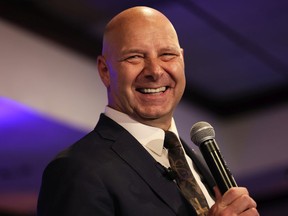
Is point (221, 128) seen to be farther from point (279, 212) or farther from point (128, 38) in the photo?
point (128, 38)

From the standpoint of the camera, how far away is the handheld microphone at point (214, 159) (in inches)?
Result: 63.2

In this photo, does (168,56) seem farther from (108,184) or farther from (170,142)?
(108,184)

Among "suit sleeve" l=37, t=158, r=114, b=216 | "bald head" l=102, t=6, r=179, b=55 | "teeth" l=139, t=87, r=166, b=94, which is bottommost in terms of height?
"suit sleeve" l=37, t=158, r=114, b=216

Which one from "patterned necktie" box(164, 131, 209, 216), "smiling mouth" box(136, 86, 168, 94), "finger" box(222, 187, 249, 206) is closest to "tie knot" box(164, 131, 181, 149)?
"patterned necktie" box(164, 131, 209, 216)

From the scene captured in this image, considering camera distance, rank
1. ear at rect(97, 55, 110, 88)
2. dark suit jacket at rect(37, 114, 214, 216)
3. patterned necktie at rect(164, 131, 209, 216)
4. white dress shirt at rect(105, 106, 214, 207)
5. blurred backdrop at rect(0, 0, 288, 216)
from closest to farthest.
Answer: dark suit jacket at rect(37, 114, 214, 216) < patterned necktie at rect(164, 131, 209, 216) < white dress shirt at rect(105, 106, 214, 207) < ear at rect(97, 55, 110, 88) < blurred backdrop at rect(0, 0, 288, 216)

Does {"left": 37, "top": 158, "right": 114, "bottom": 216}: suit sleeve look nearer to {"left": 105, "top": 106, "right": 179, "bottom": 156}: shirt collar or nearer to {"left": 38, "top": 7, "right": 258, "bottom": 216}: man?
{"left": 38, "top": 7, "right": 258, "bottom": 216}: man

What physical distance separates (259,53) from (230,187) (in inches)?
129

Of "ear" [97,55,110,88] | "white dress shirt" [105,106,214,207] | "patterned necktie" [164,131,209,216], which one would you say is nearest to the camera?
"patterned necktie" [164,131,209,216]

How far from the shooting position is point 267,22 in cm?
431

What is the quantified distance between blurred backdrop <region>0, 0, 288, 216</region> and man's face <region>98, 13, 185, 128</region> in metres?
1.96

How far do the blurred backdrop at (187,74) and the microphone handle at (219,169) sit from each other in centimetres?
231

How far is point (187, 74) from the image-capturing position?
198 inches

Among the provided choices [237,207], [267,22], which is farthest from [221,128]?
[237,207]

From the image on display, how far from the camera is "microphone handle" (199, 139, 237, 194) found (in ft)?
5.26
